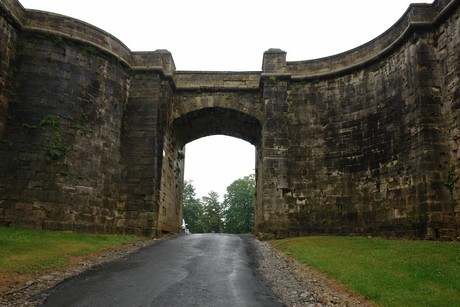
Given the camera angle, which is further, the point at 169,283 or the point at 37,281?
the point at 169,283

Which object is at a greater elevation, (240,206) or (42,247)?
Answer: (240,206)

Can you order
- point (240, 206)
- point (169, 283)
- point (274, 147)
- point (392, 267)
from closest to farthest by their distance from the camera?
point (169, 283) < point (392, 267) < point (274, 147) < point (240, 206)

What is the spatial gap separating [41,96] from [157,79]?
5430 mm

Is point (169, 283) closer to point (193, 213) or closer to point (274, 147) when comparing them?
point (274, 147)

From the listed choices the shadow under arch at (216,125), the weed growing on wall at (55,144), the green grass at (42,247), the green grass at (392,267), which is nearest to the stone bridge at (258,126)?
the weed growing on wall at (55,144)

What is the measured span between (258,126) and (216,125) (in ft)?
9.34

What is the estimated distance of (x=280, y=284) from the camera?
28.5 ft

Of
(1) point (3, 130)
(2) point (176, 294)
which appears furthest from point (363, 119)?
(1) point (3, 130)

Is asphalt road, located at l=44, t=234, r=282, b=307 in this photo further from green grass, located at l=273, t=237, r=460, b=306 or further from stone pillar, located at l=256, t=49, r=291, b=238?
stone pillar, located at l=256, t=49, r=291, b=238

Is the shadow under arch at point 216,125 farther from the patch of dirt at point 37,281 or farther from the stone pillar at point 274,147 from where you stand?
the patch of dirt at point 37,281

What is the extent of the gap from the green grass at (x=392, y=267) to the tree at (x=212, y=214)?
39.2 meters

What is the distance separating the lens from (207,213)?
2149 inches

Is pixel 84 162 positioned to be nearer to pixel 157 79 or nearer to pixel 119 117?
pixel 119 117

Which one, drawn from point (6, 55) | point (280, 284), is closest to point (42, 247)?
point (280, 284)
